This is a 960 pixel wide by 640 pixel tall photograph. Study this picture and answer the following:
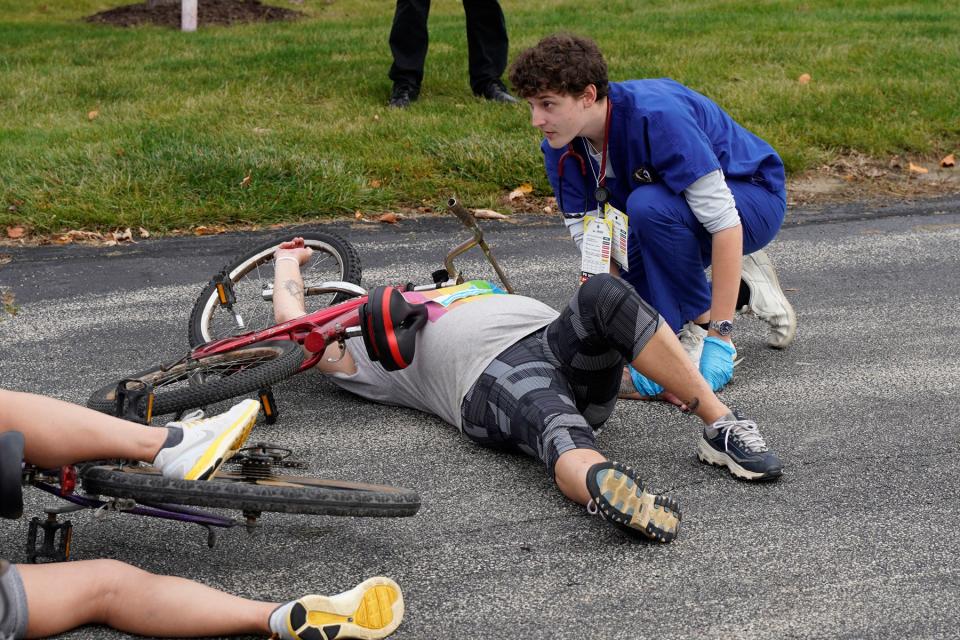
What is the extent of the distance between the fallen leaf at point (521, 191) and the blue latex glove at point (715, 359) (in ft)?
9.67

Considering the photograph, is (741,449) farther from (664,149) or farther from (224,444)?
(224,444)

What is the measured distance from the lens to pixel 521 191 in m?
6.89

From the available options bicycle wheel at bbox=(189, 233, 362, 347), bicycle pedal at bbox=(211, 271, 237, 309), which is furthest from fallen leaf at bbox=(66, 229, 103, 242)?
bicycle pedal at bbox=(211, 271, 237, 309)

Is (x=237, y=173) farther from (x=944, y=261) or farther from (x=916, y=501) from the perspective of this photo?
(x=916, y=501)

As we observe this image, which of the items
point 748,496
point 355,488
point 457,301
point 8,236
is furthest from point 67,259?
point 748,496

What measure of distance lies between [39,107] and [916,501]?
7047 millimetres

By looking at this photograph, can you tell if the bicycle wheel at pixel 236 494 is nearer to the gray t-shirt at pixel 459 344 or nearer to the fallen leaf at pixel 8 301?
the gray t-shirt at pixel 459 344

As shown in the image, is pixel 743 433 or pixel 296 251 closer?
pixel 743 433

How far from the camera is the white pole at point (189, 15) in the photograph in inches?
434

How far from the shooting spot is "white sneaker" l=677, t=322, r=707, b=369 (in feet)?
13.8

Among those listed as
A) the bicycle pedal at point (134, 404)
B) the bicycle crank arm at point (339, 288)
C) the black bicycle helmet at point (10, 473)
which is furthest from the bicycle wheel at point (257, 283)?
the black bicycle helmet at point (10, 473)

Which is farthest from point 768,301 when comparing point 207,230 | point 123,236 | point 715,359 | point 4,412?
point 123,236

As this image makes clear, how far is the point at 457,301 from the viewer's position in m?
3.67

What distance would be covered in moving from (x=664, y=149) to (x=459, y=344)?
105 cm
